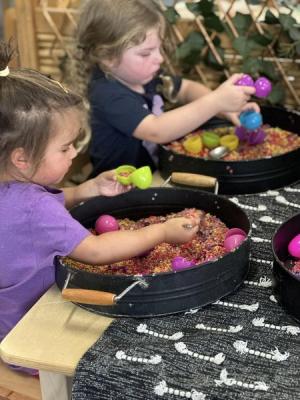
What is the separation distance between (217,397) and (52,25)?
1.16 meters

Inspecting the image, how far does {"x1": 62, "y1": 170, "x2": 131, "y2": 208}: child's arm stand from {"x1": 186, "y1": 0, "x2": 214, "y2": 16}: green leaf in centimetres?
56

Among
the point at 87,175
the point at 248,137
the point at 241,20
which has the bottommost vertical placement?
the point at 87,175

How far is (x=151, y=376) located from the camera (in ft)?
2.25

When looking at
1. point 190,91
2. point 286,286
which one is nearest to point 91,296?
point 286,286

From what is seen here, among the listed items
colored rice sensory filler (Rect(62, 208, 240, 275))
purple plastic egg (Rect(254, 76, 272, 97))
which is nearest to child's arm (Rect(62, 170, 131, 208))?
colored rice sensory filler (Rect(62, 208, 240, 275))

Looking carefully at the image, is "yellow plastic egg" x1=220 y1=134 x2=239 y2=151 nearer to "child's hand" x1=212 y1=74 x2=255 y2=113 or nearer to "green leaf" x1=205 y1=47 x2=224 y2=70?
"child's hand" x1=212 y1=74 x2=255 y2=113

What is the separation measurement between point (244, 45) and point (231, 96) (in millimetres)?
284

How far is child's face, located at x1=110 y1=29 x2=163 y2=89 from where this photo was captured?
1.26m

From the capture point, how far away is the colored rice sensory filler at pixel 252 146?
48.1 inches

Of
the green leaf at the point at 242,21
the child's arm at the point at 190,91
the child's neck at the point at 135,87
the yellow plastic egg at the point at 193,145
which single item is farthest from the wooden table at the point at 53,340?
the green leaf at the point at 242,21

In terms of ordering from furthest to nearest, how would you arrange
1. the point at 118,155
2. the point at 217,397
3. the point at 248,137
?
the point at 118,155
the point at 248,137
the point at 217,397

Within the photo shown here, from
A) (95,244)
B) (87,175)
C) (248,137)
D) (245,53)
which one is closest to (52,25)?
(87,175)

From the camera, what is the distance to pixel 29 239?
0.85 m

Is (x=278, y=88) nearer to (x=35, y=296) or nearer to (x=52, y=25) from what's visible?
(x=52, y=25)
